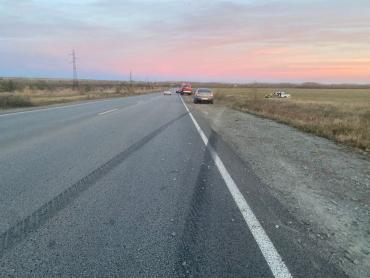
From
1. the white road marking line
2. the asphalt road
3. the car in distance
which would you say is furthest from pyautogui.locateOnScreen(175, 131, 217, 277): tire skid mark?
the car in distance

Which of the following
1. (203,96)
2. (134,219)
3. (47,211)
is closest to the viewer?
(134,219)

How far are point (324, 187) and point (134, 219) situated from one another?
352 centimetres

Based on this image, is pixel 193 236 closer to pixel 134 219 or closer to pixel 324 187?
pixel 134 219

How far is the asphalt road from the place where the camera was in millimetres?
3445

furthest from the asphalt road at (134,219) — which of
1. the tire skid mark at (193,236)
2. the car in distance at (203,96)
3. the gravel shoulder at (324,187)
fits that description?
the car in distance at (203,96)

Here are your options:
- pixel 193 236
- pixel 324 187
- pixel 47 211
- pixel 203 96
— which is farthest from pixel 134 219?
pixel 203 96

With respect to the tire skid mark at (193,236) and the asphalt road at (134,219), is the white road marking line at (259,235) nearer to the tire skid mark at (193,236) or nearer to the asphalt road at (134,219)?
the asphalt road at (134,219)

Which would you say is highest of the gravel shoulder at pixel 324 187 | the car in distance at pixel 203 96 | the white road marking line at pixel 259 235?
the white road marking line at pixel 259 235

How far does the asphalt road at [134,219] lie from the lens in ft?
11.3

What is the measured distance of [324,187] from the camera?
21.4 ft

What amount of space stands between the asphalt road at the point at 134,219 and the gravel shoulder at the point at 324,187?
0.80 feet

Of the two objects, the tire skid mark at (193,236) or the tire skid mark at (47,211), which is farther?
the tire skid mark at (47,211)

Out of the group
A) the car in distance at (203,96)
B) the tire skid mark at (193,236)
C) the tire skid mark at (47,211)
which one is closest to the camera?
the tire skid mark at (193,236)

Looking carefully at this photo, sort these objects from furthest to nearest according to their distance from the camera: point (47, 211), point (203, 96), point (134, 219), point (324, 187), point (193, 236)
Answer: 1. point (203, 96)
2. point (324, 187)
3. point (47, 211)
4. point (134, 219)
5. point (193, 236)
